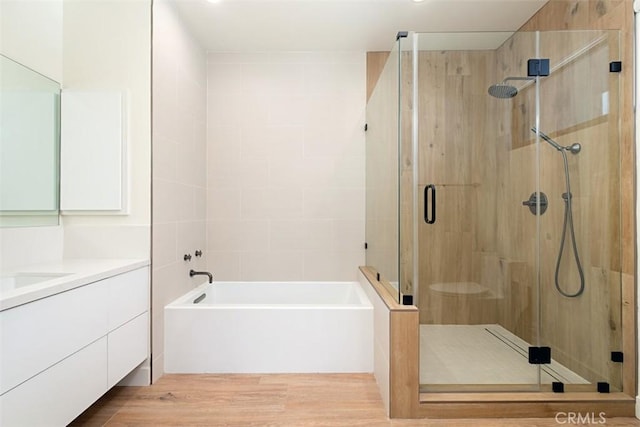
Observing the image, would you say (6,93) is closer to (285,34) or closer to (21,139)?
(21,139)

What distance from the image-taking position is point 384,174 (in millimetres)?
2334

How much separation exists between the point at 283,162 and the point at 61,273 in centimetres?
191

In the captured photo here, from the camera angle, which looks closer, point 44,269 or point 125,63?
point 44,269

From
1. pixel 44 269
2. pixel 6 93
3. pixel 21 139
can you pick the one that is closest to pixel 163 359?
pixel 44 269

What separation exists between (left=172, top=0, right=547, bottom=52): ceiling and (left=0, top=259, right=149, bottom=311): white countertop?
5.95ft

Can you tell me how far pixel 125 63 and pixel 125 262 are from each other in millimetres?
1182

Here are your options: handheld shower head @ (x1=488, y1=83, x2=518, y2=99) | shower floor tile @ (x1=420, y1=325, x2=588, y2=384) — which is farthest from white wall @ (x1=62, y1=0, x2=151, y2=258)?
handheld shower head @ (x1=488, y1=83, x2=518, y2=99)

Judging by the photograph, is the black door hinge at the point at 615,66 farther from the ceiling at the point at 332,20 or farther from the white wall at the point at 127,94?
the white wall at the point at 127,94

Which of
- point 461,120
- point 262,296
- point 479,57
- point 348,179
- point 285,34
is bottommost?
point 262,296

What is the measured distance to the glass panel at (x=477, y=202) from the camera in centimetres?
196

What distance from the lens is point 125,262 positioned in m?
1.98

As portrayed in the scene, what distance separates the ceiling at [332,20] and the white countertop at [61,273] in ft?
5.95

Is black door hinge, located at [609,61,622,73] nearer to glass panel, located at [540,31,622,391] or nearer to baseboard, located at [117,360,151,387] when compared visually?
glass panel, located at [540,31,622,391]

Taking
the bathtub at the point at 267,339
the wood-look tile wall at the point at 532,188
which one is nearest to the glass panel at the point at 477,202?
the wood-look tile wall at the point at 532,188
